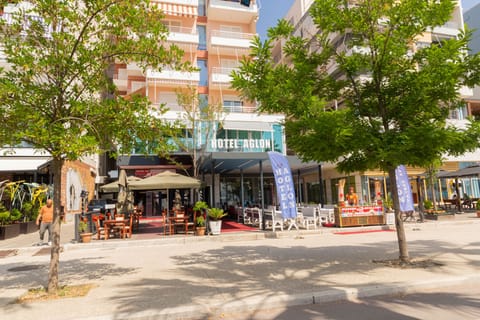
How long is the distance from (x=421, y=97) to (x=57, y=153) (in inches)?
282

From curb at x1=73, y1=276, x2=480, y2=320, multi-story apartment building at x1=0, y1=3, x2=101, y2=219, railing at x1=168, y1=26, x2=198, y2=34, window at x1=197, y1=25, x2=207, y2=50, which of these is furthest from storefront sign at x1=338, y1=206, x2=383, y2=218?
railing at x1=168, y1=26, x2=198, y2=34

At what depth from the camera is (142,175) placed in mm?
24391

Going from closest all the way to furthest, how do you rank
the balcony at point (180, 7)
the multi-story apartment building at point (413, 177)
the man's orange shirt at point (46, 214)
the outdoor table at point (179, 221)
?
the man's orange shirt at point (46, 214) < the outdoor table at point (179, 221) < the multi-story apartment building at point (413, 177) < the balcony at point (180, 7)

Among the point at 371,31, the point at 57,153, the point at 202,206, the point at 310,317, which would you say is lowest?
the point at 310,317

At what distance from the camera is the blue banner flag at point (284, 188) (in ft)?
42.6

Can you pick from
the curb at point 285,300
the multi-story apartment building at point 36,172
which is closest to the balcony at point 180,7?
the multi-story apartment building at point 36,172

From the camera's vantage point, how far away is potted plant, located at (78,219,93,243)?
1231cm

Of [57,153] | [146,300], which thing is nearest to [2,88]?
[57,153]

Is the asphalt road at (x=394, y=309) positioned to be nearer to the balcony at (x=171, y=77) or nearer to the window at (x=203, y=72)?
the balcony at (x=171, y=77)

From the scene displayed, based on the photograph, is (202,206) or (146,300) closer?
(146,300)

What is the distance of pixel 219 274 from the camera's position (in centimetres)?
698

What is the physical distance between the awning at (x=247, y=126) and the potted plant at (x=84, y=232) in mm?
15192

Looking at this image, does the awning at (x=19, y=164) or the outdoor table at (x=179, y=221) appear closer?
the outdoor table at (x=179, y=221)

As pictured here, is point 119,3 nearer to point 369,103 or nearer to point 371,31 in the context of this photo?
point 371,31
